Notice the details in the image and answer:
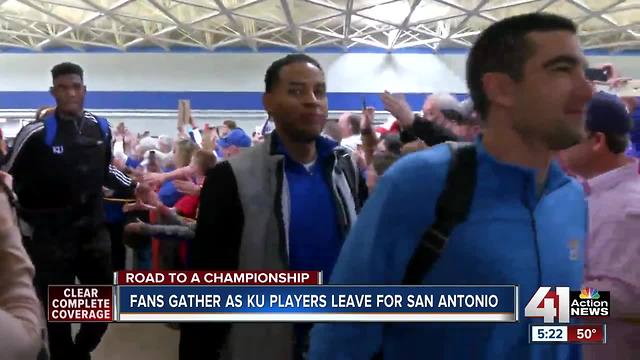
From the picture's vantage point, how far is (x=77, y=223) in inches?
50.2

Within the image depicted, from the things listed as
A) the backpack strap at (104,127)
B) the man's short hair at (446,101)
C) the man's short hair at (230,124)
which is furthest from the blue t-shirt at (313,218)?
the backpack strap at (104,127)

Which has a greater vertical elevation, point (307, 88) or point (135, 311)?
point (307, 88)

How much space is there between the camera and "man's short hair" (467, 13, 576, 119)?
0.84 meters

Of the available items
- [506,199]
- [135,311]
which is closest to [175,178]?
[135,311]

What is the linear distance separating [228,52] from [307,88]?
37 cm

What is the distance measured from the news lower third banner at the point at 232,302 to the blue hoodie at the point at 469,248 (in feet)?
0.07

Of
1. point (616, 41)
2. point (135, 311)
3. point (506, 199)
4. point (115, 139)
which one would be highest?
point (616, 41)

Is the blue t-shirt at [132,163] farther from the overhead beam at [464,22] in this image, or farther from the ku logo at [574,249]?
the ku logo at [574,249]

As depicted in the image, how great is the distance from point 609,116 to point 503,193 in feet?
0.96

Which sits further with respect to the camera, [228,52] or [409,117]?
[228,52]

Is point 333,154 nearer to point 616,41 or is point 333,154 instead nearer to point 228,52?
point 228,52

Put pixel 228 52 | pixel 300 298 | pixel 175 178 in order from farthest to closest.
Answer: pixel 228 52
pixel 175 178
pixel 300 298

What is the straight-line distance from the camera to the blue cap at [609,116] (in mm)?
959

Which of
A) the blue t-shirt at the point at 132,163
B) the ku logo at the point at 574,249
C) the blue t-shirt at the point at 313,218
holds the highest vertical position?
the blue t-shirt at the point at 132,163
